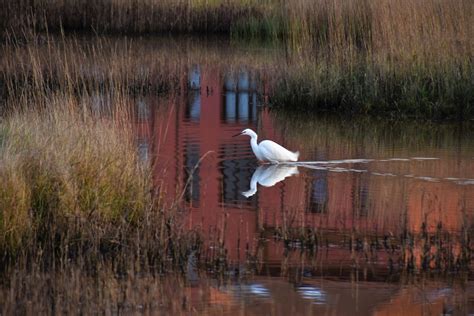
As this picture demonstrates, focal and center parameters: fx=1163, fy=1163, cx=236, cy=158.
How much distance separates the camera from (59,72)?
1731 cm

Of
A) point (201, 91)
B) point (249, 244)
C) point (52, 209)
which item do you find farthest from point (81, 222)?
point (201, 91)

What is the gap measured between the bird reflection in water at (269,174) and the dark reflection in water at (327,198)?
0.5 inches

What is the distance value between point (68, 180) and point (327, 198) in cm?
280

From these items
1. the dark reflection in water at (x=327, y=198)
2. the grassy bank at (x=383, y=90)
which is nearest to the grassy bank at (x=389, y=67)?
the grassy bank at (x=383, y=90)

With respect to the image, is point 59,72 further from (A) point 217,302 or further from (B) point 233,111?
(A) point 217,302

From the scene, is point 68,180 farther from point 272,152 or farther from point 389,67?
point 389,67

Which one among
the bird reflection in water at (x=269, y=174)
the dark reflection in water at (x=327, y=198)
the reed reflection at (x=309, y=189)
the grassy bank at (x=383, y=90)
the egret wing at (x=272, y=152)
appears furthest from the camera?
the grassy bank at (x=383, y=90)

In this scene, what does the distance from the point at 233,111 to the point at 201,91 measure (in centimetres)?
216

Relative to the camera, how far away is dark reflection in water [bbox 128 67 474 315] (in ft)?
24.4

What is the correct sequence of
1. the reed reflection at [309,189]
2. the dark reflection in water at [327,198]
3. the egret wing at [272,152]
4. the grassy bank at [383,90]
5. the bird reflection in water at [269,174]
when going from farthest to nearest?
the grassy bank at [383,90] < the egret wing at [272,152] < the bird reflection in water at [269,174] < the reed reflection at [309,189] < the dark reflection in water at [327,198]

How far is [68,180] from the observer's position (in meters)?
7.82

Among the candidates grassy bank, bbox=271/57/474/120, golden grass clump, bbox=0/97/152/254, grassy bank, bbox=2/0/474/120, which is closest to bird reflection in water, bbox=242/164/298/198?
golden grass clump, bbox=0/97/152/254

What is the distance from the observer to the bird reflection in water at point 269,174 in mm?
10742

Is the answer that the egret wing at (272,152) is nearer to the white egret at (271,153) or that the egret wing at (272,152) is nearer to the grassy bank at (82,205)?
the white egret at (271,153)
